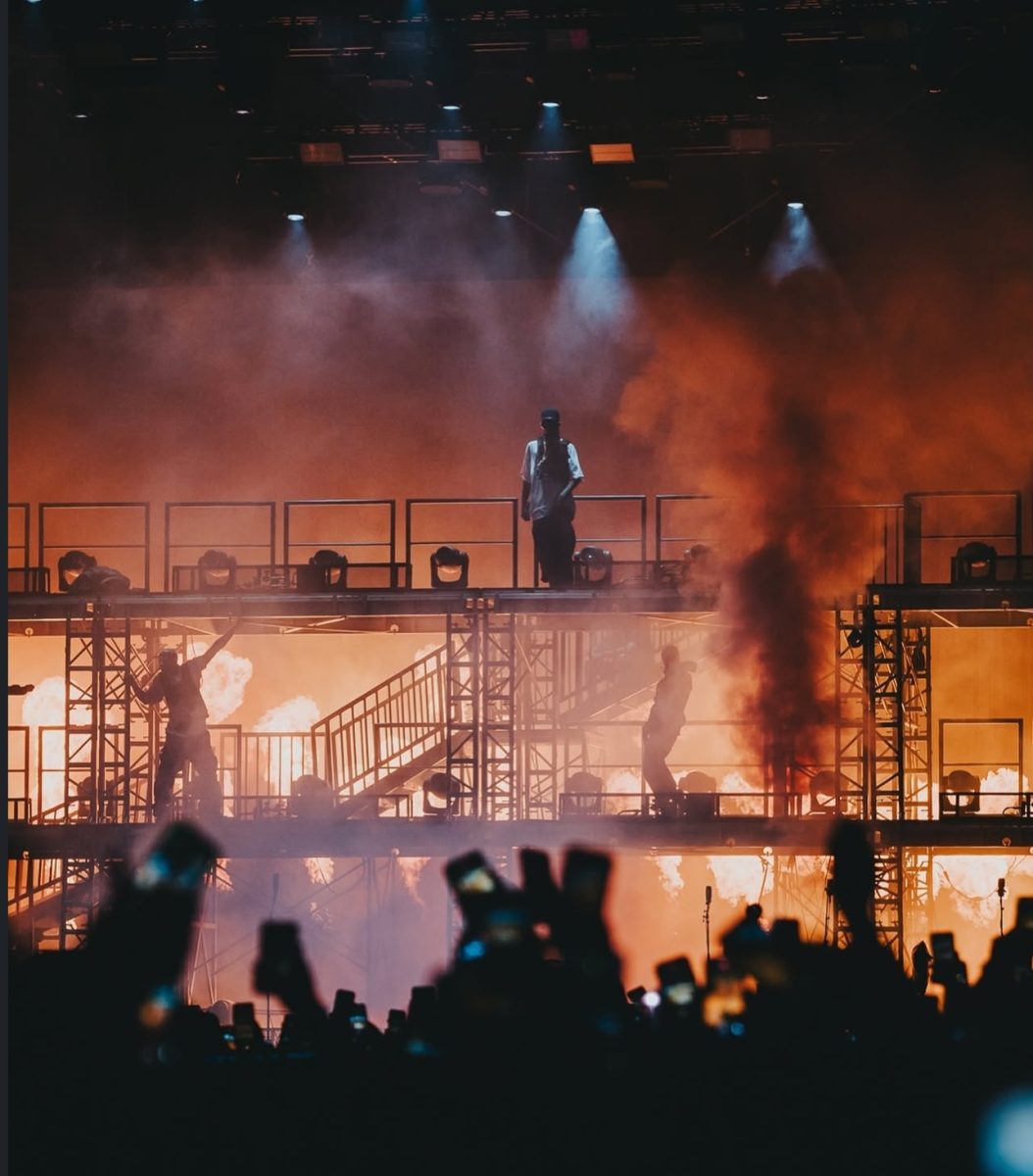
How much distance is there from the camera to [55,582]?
1836cm

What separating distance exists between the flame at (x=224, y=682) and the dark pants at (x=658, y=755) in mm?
6112

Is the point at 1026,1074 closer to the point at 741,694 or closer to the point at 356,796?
the point at 356,796

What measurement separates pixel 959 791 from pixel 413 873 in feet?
19.2

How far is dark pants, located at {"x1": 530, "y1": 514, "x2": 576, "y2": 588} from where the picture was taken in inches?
482

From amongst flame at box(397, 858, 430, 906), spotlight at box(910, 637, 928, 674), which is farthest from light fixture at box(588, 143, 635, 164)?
flame at box(397, 858, 430, 906)

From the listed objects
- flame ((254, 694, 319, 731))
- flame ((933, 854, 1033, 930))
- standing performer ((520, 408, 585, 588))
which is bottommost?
flame ((933, 854, 1033, 930))

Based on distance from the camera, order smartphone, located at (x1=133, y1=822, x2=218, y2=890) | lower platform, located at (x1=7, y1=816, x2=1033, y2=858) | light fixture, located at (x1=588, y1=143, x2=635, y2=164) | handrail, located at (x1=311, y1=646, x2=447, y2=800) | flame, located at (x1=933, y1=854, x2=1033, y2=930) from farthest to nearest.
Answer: flame, located at (x1=933, y1=854, x2=1033, y2=930)
handrail, located at (x1=311, y1=646, x2=447, y2=800)
light fixture, located at (x1=588, y1=143, x2=635, y2=164)
lower platform, located at (x1=7, y1=816, x2=1033, y2=858)
smartphone, located at (x1=133, y1=822, x2=218, y2=890)

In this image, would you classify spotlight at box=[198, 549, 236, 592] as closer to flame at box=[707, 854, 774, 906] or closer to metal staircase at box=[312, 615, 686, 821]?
metal staircase at box=[312, 615, 686, 821]

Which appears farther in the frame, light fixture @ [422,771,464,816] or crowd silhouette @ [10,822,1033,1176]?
light fixture @ [422,771,464,816]

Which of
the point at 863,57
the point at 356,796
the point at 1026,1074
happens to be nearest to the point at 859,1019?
the point at 1026,1074

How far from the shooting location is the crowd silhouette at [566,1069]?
4172 mm

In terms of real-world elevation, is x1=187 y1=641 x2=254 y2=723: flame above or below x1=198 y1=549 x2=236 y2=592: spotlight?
below

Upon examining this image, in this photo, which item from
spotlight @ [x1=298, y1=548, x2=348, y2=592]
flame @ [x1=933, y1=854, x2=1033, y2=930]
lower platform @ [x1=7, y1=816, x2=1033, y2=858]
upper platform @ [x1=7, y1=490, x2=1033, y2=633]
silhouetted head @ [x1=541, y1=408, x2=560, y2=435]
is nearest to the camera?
silhouetted head @ [x1=541, y1=408, x2=560, y2=435]

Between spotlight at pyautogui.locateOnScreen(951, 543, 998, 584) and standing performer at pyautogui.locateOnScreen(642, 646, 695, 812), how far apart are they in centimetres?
227
